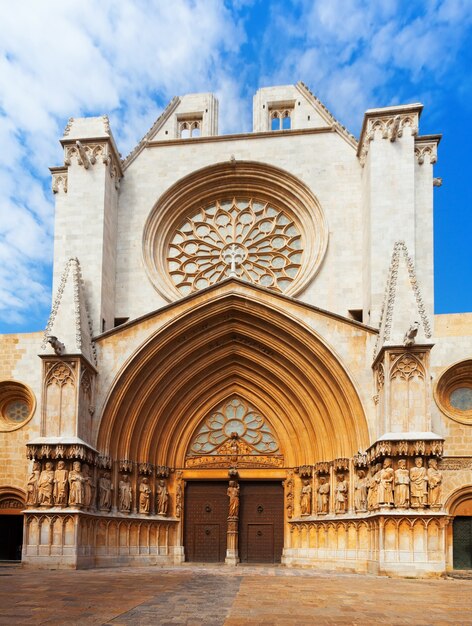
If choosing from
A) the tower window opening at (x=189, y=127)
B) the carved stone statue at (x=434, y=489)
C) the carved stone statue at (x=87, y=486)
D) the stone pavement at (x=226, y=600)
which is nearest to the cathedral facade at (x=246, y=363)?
the carved stone statue at (x=434, y=489)

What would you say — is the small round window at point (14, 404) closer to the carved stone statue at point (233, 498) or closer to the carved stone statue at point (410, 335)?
the carved stone statue at point (233, 498)

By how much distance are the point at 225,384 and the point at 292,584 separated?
7.89m

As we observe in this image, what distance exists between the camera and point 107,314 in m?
18.9

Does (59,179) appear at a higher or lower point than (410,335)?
higher

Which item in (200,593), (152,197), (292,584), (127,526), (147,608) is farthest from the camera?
(152,197)

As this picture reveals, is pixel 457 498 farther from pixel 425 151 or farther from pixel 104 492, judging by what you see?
Answer: pixel 425 151

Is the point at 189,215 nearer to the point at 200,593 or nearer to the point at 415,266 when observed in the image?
the point at 415,266

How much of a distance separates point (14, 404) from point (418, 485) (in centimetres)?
1114

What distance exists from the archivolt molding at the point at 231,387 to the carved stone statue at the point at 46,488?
5.39ft

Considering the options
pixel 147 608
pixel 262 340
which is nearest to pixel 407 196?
pixel 262 340

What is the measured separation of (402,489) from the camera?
1458cm

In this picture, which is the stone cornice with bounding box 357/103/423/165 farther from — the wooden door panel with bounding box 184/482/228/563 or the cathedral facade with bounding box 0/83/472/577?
the wooden door panel with bounding box 184/482/228/563

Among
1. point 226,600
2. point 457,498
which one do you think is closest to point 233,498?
point 457,498

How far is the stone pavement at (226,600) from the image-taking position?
7.59 m
